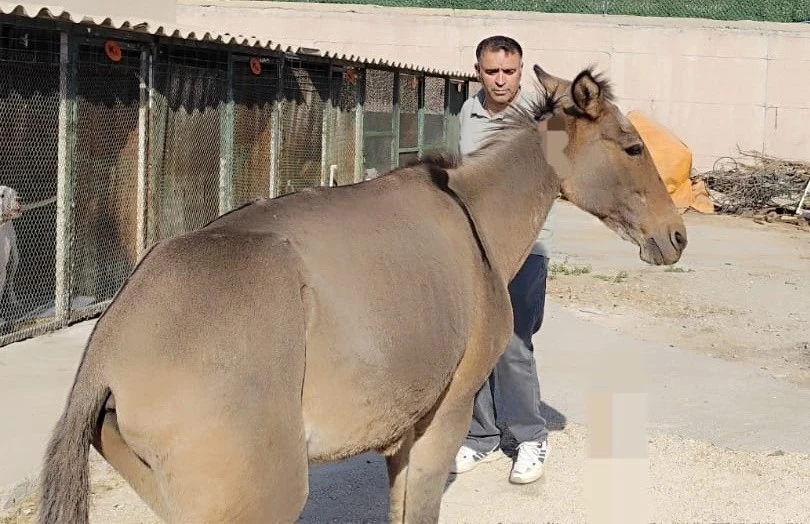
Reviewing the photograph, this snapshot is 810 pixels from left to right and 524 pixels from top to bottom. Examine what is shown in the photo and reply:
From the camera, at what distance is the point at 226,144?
35.6ft

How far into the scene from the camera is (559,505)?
18.0 feet

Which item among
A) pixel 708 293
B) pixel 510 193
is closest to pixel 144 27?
pixel 510 193

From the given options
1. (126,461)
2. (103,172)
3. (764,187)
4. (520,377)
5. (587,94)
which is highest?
(587,94)

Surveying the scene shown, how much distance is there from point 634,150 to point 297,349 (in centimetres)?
241

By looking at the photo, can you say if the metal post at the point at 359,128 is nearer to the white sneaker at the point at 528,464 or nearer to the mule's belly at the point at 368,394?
the white sneaker at the point at 528,464

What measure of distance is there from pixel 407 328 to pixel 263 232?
24.8 inches

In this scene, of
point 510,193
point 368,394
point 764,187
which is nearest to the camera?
point 368,394

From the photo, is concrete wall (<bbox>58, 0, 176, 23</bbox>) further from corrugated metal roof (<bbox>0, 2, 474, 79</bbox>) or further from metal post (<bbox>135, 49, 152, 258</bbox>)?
metal post (<bbox>135, 49, 152, 258</bbox>)

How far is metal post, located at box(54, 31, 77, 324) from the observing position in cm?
839

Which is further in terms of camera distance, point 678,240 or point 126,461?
point 678,240

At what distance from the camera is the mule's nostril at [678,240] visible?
5.02 m

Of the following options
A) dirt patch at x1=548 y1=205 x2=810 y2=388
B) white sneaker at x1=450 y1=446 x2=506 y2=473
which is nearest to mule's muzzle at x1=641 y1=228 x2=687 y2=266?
white sneaker at x1=450 y1=446 x2=506 y2=473

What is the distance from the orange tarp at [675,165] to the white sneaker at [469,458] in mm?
13729

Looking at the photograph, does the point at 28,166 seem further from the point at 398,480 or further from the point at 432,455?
the point at 432,455
